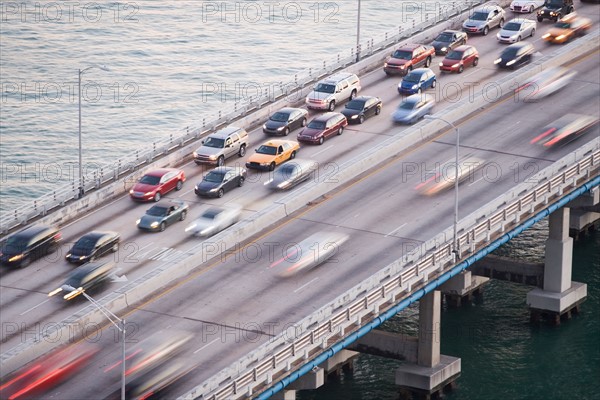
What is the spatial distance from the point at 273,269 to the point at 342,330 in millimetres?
8731

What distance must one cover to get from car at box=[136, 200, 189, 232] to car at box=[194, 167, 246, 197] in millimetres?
2744

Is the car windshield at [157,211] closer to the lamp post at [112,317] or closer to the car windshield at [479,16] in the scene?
the lamp post at [112,317]

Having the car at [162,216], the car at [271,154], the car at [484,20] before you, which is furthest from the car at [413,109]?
the car at [162,216]

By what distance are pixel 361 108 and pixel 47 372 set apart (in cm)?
4028

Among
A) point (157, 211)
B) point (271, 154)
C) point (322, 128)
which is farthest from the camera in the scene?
point (322, 128)

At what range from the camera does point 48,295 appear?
87625 mm

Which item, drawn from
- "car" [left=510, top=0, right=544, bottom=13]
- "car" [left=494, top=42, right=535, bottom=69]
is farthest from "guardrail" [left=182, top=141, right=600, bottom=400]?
"car" [left=510, top=0, right=544, bottom=13]

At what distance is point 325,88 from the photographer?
115938 mm

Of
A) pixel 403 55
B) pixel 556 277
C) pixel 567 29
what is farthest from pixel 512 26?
pixel 556 277

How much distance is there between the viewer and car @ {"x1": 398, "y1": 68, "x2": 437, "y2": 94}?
117438mm

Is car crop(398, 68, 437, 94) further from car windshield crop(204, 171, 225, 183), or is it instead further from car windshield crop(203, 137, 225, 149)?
car windshield crop(204, 171, 225, 183)

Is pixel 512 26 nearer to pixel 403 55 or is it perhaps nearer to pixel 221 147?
pixel 403 55

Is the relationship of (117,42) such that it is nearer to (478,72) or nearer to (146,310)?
(478,72)

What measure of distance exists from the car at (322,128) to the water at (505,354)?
12908 millimetres
